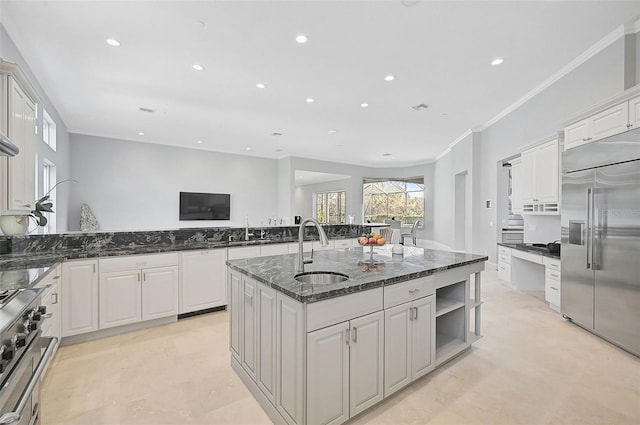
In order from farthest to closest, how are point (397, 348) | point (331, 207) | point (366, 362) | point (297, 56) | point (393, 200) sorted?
point (331, 207)
point (393, 200)
point (297, 56)
point (397, 348)
point (366, 362)

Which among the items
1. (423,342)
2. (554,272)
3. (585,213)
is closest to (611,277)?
(585,213)

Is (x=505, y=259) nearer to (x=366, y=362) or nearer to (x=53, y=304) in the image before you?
(x=366, y=362)

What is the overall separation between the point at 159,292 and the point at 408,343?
2.78 metres

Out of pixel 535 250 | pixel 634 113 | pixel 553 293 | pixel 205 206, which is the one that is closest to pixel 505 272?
pixel 535 250

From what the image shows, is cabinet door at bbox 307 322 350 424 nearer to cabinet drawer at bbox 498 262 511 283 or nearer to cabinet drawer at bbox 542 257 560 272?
cabinet drawer at bbox 542 257 560 272

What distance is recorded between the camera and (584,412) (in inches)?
75.9

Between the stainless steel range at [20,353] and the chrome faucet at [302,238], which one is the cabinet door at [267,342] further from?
the stainless steel range at [20,353]

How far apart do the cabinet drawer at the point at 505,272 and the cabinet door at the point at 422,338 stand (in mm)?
Answer: 3439

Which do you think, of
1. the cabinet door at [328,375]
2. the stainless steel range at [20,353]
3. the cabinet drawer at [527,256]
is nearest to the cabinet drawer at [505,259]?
the cabinet drawer at [527,256]

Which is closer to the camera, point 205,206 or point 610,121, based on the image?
point 610,121

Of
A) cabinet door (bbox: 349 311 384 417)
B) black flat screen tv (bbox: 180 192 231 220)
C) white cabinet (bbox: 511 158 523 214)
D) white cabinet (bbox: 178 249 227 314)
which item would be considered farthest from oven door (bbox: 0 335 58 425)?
black flat screen tv (bbox: 180 192 231 220)

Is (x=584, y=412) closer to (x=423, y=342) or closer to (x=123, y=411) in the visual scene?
(x=423, y=342)

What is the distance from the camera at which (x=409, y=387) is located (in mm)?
2174

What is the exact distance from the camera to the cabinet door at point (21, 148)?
2.22 metres
